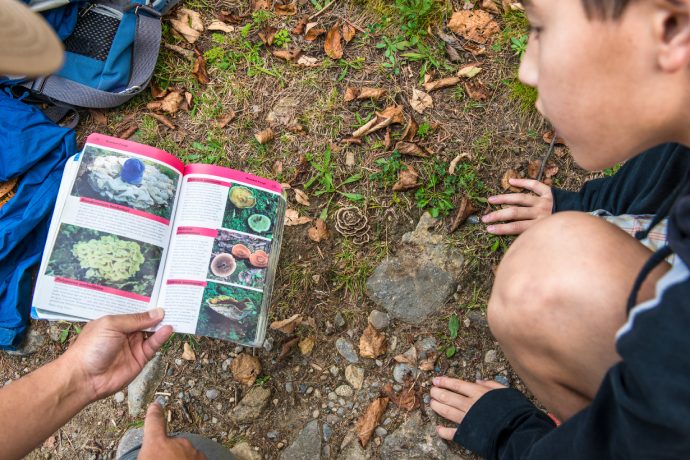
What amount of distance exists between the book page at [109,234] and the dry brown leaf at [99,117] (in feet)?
2.61

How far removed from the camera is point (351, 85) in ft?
9.22

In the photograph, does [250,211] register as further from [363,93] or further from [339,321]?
[363,93]

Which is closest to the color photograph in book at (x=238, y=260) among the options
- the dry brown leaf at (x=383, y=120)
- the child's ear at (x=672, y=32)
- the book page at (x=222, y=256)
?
the book page at (x=222, y=256)

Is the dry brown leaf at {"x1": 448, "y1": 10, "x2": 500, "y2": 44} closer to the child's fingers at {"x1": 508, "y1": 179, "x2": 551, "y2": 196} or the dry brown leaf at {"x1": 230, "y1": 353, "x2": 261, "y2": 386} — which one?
the child's fingers at {"x1": 508, "y1": 179, "x2": 551, "y2": 196}

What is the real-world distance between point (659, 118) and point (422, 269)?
129 cm

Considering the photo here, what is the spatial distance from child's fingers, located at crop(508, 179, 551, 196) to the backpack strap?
77.7 inches

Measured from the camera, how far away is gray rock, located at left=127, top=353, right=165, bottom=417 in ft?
8.08

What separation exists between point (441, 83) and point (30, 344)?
243 cm

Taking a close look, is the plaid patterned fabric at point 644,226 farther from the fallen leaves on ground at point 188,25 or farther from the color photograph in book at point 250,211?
the fallen leaves on ground at point 188,25

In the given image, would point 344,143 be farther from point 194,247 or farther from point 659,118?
point 659,118

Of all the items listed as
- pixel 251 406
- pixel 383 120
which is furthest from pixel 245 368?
pixel 383 120

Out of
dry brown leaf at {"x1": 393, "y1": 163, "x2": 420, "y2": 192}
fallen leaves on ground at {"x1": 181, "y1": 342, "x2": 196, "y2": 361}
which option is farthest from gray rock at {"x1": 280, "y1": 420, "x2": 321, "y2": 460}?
dry brown leaf at {"x1": 393, "y1": 163, "x2": 420, "y2": 192}

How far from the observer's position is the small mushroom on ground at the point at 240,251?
86.7 inches

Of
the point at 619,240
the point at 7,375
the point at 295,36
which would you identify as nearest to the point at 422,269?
the point at 619,240
